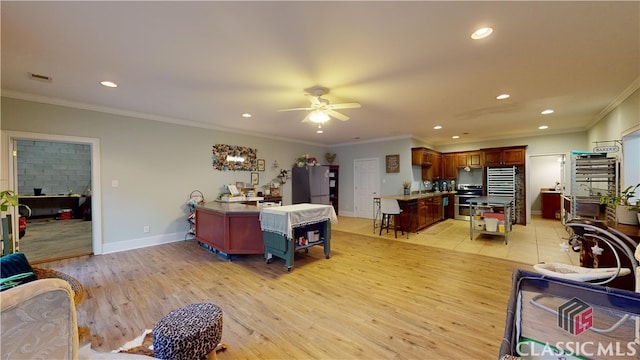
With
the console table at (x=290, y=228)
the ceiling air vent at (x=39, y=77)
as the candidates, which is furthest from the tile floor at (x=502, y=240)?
the ceiling air vent at (x=39, y=77)

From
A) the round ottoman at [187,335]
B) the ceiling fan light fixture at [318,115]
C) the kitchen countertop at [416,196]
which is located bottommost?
the round ottoman at [187,335]

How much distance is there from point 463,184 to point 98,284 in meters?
9.26

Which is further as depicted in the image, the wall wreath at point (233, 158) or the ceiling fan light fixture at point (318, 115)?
the wall wreath at point (233, 158)

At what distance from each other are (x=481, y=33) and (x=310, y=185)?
5.42 metres

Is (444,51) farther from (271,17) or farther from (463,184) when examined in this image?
(463,184)

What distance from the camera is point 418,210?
5.84 metres

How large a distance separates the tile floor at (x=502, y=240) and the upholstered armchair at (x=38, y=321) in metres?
5.00

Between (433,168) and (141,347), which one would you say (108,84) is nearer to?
(141,347)

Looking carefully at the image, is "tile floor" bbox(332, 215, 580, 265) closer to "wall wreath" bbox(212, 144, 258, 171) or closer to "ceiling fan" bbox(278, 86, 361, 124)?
"wall wreath" bbox(212, 144, 258, 171)

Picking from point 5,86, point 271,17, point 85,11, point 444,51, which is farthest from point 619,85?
point 5,86

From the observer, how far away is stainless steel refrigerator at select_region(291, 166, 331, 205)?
704 cm

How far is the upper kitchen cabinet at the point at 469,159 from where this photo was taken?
24.3ft

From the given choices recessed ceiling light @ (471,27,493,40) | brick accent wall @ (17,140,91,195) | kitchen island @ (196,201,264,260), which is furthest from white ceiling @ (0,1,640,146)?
brick accent wall @ (17,140,91,195)
